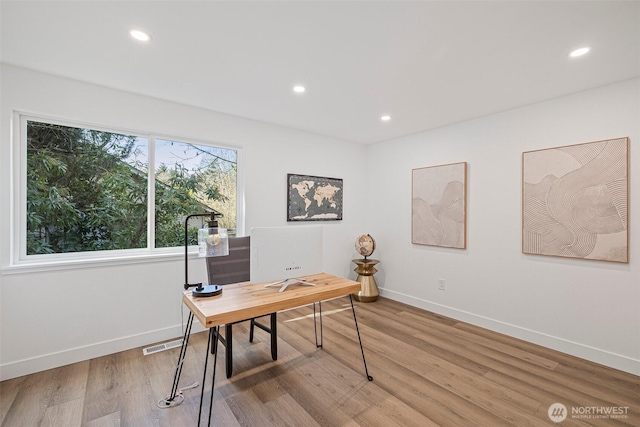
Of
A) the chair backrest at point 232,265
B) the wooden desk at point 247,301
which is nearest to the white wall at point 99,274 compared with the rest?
the chair backrest at point 232,265

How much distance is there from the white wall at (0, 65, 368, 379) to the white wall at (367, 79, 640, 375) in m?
2.05

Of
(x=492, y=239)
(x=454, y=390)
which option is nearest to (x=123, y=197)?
(x=454, y=390)

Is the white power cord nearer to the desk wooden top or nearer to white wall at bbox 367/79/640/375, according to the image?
the desk wooden top

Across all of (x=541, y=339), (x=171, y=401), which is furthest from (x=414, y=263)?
(x=171, y=401)

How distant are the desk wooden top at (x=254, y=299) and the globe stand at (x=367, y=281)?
184 centimetres

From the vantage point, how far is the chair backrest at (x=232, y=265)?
2457 mm

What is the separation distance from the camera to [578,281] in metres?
2.58

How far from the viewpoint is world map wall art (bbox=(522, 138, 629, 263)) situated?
2.36m

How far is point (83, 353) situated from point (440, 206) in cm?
404

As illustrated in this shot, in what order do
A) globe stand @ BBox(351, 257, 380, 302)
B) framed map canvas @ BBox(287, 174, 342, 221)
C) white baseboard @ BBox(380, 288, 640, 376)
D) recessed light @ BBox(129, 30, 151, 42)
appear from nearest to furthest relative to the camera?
recessed light @ BBox(129, 30, 151, 42)
white baseboard @ BBox(380, 288, 640, 376)
framed map canvas @ BBox(287, 174, 342, 221)
globe stand @ BBox(351, 257, 380, 302)

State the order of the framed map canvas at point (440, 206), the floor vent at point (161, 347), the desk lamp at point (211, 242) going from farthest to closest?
1. the framed map canvas at point (440, 206)
2. the floor vent at point (161, 347)
3. the desk lamp at point (211, 242)

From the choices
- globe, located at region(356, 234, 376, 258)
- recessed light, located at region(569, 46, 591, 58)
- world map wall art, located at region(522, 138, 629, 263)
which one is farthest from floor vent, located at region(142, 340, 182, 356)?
recessed light, located at region(569, 46, 591, 58)

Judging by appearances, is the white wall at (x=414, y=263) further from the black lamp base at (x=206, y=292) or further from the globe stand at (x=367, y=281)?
the black lamp base at (x=206, y=292)

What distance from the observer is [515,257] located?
9.78 ft
